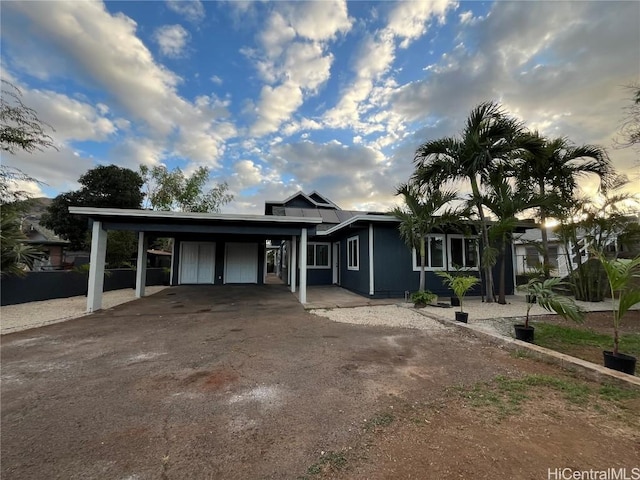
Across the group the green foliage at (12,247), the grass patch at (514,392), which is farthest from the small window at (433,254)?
the green foliage at (12,247)

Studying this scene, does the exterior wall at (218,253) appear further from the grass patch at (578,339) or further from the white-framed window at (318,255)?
the grass patch at (578,339)

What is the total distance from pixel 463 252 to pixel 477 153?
138 inches

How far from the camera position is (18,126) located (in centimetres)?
708

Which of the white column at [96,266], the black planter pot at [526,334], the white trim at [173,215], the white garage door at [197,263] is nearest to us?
the black planter pot at [526,334]

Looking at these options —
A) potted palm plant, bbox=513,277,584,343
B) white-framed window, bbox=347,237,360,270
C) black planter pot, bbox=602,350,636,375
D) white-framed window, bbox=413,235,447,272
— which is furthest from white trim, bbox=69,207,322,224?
black planter pot, bbox=602,350,636,375

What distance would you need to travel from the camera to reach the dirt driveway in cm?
185

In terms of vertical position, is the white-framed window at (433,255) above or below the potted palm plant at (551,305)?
above

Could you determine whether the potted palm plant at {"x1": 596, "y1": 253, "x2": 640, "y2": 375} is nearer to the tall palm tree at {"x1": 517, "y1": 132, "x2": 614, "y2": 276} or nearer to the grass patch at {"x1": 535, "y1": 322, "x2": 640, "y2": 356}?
the grass patch at {"x1": 535, "y1": 322, "x2": 640, "y2": 356}

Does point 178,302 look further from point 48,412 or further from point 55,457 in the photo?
point 55,457

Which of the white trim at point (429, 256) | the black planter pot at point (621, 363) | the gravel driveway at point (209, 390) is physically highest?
the white trim at point (429, 256)

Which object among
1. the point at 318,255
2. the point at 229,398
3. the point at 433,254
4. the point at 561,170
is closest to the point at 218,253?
the point at 318,255

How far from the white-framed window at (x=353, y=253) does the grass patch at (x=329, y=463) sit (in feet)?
28.7

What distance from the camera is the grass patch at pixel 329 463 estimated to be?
5.74 ft

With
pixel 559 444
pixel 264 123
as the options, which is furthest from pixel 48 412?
pixel 264 123
